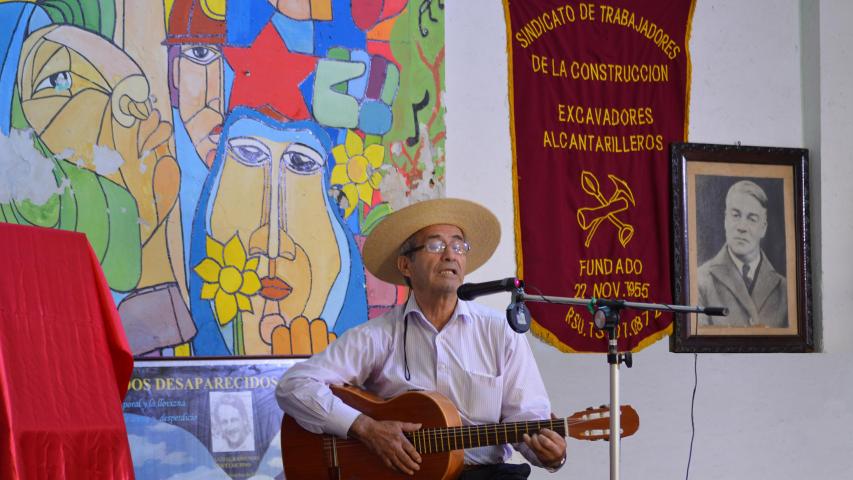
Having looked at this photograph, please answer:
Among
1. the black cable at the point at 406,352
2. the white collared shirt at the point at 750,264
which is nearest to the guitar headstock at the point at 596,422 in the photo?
the black cable at the point at 406,352

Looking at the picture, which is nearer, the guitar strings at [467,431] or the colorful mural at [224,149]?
the guitar strings at [467,431]

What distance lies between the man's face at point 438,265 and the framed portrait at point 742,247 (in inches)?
74.4

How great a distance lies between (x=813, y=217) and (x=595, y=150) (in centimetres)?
125

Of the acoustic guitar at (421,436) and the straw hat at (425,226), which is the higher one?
the straw hat at (425,226)

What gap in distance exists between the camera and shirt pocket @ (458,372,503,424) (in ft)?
12.2

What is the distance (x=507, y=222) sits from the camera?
5164 mm

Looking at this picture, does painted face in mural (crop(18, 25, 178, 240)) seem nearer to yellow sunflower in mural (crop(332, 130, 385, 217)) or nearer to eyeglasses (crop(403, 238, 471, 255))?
yellow sunflower in mural (crop(332, 130, 385, 217))

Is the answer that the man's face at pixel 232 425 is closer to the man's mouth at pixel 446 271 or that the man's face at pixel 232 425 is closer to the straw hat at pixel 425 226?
the straw hat at pixel 425 226

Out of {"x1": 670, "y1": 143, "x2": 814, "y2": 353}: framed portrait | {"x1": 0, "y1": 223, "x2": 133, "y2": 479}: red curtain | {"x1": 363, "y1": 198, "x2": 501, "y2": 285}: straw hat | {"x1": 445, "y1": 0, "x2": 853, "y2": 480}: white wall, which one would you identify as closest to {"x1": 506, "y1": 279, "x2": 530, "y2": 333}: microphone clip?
{"x1": 363, "y1": 198, "x2": 501, "y2": 285}: straw hat

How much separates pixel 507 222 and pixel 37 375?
239 cm

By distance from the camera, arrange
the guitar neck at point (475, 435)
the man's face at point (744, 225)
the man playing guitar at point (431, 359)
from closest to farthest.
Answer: the guitar neck at point (475, 435) < the man playing guitar at point (431, 359) < the man's face at point (744, 225)

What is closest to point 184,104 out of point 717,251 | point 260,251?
point 260,251

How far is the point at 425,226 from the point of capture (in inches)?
155

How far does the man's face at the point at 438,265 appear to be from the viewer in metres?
3.85
